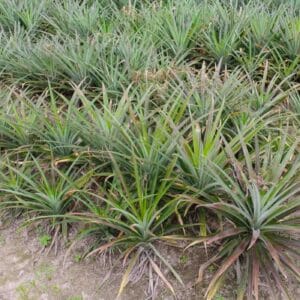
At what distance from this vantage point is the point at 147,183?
Result: 2.06 m

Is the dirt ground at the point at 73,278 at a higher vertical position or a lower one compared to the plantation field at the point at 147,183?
lower

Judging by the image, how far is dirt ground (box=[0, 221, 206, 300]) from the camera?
1867 millimetres

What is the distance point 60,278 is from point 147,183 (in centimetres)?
59

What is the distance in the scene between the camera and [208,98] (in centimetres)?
239

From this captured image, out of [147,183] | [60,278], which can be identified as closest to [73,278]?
[60,278]

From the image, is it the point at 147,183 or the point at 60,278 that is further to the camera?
the point at 147,183

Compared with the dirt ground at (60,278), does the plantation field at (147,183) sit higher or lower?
higher

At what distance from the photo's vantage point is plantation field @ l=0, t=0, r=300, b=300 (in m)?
1.82

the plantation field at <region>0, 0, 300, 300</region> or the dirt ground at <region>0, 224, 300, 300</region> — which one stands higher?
the plantation field at <region>0, 0, 300, 300</region>

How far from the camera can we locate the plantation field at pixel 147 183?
71.5 inches

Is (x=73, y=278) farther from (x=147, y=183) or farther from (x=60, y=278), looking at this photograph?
(x=147, y=183)

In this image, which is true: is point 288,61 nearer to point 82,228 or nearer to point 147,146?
point 147,146

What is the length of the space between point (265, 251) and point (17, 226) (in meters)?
1.23

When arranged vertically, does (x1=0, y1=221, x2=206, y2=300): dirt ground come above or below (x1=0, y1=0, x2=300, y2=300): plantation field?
below
